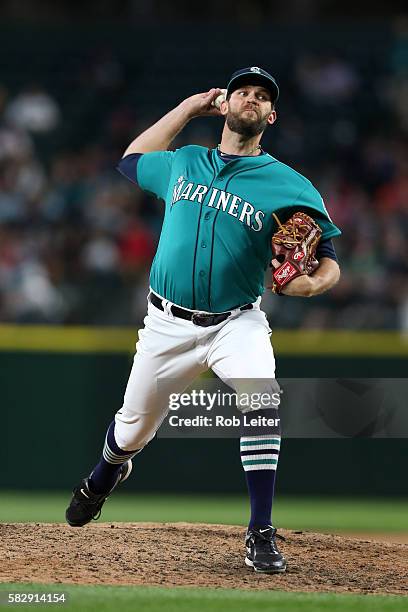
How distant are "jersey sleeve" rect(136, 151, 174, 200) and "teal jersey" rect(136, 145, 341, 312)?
0.27 meters

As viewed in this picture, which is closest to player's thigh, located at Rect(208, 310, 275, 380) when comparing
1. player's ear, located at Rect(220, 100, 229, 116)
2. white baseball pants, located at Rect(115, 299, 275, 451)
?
white baseball pants, located at Rect(115, 299, 275, 451)

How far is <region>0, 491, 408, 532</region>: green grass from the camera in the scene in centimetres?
778

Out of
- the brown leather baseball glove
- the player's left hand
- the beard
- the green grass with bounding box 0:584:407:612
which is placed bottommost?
the green grass with bounding box 0:584:407:612

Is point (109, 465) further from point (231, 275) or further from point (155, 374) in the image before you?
point (231, 275)

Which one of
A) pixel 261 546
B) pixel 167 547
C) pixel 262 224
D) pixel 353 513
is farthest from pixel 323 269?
pixel 353 513

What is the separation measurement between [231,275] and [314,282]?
0.40m

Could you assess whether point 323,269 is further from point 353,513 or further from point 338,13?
point 338,13

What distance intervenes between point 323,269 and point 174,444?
449 cm

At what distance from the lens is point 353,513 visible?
339 inches

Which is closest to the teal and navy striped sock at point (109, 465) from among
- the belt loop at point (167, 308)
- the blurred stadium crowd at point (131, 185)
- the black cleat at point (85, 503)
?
the black cleat at point (85, 503)

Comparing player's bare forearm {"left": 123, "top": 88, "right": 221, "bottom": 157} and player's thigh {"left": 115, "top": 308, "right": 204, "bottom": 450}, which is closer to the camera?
player's thigh {"left": 115, "top": 308, "right": 204, "bottom": 450}

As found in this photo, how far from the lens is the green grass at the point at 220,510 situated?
778 cm

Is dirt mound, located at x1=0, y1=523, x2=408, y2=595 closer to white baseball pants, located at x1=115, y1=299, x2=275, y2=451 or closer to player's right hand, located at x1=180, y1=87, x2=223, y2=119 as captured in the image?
white baseball pants, located at x1=115, y1=299, x2=275, y2=451

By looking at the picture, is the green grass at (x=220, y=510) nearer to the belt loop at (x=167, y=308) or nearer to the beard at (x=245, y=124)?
the belt loop at (x=167, y=308)
